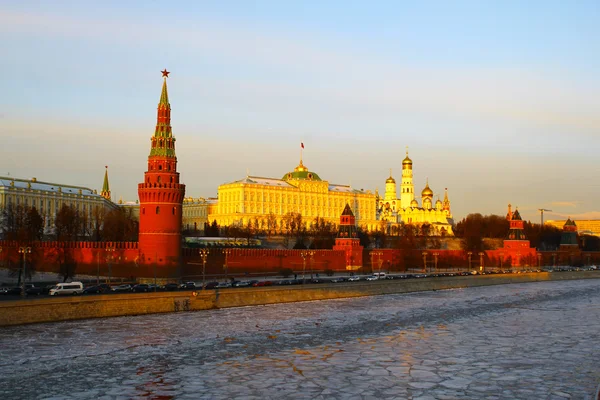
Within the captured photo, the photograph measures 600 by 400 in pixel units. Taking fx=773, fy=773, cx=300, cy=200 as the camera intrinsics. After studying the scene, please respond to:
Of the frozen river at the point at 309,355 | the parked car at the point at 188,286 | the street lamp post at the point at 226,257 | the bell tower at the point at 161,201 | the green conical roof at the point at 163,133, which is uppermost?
the green conical roof at the point at 163,133

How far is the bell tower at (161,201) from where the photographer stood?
57312 millimetres

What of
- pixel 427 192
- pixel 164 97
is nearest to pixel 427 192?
pixel 427 192

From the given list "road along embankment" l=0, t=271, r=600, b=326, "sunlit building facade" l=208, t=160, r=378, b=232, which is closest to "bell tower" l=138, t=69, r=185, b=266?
"road along embankment" l=0, t=271, r=600, b=326

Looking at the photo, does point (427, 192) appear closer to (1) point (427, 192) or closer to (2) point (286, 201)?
(1) point (427, 192)

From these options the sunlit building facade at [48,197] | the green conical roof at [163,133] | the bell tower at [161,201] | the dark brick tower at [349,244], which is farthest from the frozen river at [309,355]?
the sunlit building facade at [48,197]

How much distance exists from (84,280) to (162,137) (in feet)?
39.3

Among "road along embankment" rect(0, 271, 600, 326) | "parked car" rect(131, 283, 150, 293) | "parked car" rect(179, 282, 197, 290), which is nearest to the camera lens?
"road along embankment" rect(0, 271, 600, 326)

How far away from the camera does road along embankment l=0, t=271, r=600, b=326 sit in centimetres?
3597

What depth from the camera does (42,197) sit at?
109875mm

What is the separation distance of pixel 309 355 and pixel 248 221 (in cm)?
9533

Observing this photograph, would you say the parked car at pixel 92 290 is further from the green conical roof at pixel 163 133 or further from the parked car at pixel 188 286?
the green conical roof at pixel 163 133

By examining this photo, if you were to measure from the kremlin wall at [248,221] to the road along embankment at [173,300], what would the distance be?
837cm

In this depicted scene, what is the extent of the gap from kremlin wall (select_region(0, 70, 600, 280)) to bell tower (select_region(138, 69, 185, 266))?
0.07 metres

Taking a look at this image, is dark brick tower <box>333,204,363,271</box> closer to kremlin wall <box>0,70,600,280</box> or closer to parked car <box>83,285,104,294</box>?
kremlin wall <box>0,70,600,280</box>
